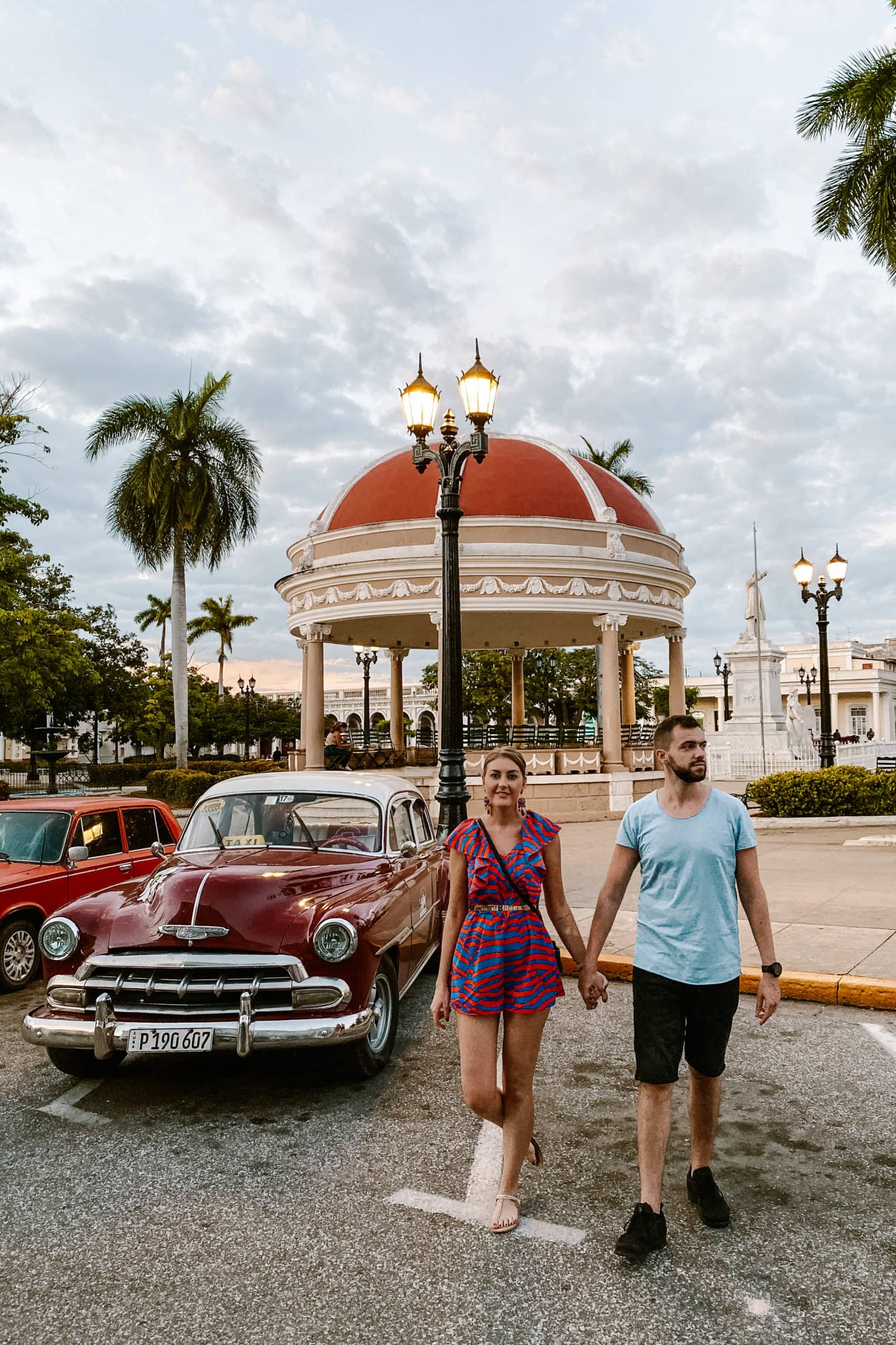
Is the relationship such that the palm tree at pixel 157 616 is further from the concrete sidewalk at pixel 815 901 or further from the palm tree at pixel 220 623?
the concrete sidewalk at pixel 815 901

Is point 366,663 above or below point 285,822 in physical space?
above

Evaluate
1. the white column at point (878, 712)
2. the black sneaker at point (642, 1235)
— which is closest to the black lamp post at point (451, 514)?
the black sneaker at point (642, 1235)

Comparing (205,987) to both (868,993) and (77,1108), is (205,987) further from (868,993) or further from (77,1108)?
(868,993)

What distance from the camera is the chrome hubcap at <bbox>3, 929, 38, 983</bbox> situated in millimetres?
7227

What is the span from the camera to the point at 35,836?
8.00 meters

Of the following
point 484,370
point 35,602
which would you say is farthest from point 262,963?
point 35,602

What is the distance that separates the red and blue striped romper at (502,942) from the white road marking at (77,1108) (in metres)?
2.37

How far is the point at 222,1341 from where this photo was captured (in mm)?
2836

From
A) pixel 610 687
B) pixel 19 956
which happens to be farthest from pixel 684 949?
pixel 610 687

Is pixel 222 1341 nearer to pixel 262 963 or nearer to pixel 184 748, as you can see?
pixel 262 963

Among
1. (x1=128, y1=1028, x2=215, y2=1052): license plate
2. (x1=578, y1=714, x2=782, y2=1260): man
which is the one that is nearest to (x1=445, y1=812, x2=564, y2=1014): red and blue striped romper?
(x1=578, y1=714, x2=782, y2=1260): man

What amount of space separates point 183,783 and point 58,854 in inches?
747

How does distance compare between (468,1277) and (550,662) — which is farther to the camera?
(550,662)

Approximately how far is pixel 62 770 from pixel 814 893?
38.8 meters
